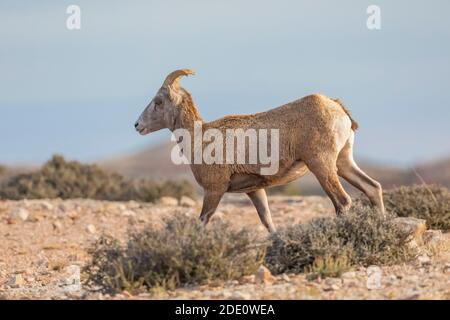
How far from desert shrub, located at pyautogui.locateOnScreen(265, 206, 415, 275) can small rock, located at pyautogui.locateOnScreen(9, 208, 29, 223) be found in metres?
8.13

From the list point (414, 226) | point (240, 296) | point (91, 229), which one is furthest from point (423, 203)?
point (240, 296)

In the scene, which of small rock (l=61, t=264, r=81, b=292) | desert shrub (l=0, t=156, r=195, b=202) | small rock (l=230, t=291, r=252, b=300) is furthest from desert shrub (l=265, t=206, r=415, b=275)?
desert shrub (l=0, t=156, r=195, b=202)

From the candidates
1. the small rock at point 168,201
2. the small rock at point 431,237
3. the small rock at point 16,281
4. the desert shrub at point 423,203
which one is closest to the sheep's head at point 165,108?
the small rock at point 16,281

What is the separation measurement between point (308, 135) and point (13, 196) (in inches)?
492

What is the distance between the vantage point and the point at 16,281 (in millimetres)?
11938

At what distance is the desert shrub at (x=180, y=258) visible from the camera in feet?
31.8

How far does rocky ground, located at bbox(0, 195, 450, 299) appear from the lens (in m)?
9.35

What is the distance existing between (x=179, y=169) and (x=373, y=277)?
70.6 metres

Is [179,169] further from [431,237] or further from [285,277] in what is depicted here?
[285,277]

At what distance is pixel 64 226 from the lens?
57.5 ft

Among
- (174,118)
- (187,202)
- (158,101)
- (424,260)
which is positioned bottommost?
(187,202)

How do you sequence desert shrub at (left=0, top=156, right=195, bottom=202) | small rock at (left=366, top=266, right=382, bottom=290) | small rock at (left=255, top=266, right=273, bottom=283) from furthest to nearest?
desert shrub at (left=0, top=156, right=195, bottom=202)
small rock at (left=255, top=266, right=273, bottom=283)
small rock at (left=366, top=266, right=382, bottom=290)

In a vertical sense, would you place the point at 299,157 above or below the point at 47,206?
above

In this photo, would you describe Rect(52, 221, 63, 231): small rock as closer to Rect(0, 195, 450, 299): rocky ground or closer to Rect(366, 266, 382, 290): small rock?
Rect(0, 195, 450, 299): rocky ground
